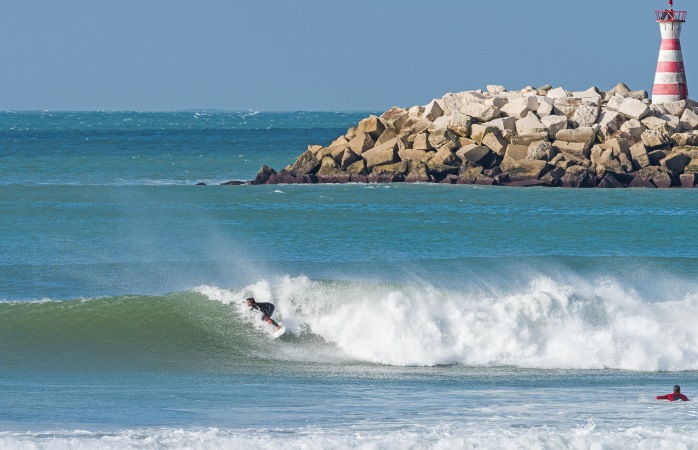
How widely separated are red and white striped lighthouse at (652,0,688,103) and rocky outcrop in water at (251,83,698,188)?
85.4 inches

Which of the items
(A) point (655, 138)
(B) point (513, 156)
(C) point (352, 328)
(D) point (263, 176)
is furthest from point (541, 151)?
(C) point (352, 328)

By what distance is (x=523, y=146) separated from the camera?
36875 mm

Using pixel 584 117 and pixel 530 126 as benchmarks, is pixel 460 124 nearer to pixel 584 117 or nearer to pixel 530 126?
pixel 530 126

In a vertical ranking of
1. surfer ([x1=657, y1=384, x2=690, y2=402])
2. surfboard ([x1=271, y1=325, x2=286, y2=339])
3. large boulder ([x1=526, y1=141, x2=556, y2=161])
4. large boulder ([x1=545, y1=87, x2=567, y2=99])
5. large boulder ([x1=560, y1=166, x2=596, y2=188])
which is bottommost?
surfer ([x1=657, y1=384, x2=690, y2=402])

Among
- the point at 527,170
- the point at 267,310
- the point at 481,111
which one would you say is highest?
the point at 481,111

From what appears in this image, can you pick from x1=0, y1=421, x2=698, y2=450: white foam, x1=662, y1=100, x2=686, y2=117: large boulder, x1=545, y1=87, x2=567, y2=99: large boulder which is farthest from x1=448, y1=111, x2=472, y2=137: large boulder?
x1=0, y1=421, x2=698, y2=450: white foam

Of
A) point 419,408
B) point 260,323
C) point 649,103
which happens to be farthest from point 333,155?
point 419,408

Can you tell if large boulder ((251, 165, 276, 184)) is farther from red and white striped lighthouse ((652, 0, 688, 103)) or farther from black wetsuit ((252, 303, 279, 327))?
black wetsuit ((252, 303, 279, 327))

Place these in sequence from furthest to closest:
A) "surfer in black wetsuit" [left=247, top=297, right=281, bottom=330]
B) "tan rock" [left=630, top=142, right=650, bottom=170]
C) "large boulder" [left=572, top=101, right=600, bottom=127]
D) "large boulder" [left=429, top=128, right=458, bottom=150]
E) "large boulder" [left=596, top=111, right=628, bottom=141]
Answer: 1. "large boulder" [left=572, top=101, right=600, bottom=127]
2. "large boulder" [left=596, top=111, right=628, bottom=141]
3. "large boulder" [left=429, top=128, right=458, bottom=150]
4. "tan rock" [left=630, top=142, right=650, bottom=170]
5. "surfer in black wetsuit" [left=247, top=297, right=281, bottom=330]

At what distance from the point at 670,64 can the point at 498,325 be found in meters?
27.6

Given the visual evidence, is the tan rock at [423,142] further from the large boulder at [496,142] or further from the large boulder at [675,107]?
the large boulder at [675,107]

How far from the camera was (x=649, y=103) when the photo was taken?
1620 inches

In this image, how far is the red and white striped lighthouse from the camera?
137 ft

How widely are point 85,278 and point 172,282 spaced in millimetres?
1488
